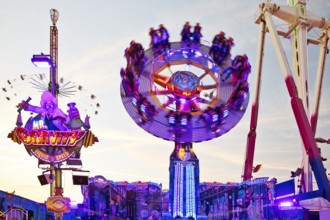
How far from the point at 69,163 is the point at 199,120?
483 inches

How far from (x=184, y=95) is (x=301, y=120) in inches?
339

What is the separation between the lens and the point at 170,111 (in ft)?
116

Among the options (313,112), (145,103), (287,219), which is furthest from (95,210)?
(313,112)

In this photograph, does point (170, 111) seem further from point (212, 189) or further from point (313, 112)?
point (313, 112)

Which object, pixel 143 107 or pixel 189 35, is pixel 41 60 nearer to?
pixel 143 107

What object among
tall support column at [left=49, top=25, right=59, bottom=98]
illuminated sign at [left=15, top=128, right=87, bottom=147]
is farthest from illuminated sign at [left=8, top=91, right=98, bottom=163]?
tall support column at [left=49, top=25, right=59, bottom=98]

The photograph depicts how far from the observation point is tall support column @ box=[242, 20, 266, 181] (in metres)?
39.7

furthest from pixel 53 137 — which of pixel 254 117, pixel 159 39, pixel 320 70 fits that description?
pixel 320 70

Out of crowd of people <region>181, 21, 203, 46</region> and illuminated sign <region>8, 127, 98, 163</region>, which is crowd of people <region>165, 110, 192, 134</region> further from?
illuminated sign <region>8, 127, 98, 163</region>

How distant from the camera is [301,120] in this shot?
3412 centimetres

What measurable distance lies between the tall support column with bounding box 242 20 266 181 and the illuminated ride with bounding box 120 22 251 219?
329cm

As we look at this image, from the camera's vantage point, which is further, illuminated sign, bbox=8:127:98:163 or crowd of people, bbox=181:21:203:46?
crowd of people, bbox=181:21:203:46

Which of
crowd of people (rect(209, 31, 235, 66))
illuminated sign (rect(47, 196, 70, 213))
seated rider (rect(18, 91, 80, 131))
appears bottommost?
illuminated sign (rect(47, 196, 70, 213))

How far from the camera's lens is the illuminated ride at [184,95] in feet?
115
